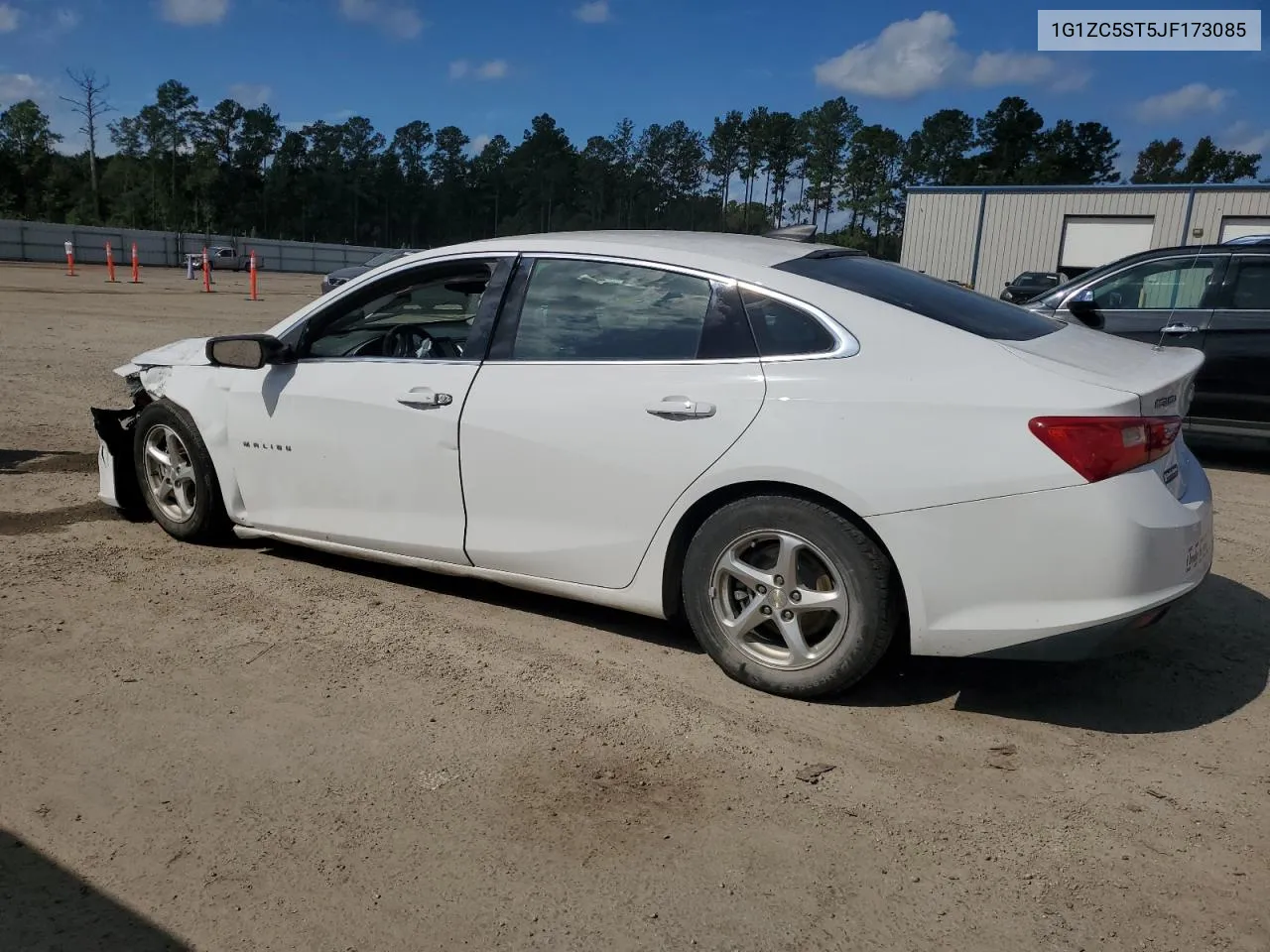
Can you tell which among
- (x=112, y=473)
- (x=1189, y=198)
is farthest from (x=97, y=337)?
(x=1189, y=198)

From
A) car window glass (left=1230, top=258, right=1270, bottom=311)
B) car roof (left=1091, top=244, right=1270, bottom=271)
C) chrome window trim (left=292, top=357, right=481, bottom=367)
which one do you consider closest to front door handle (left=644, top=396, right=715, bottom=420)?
chrome window trim (left=292, top=357, right=481, bottom=367)

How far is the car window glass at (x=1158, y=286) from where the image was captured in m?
7.66

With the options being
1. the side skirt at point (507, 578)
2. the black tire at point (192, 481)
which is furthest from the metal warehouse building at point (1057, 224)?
the side skirt at point (507, 578)

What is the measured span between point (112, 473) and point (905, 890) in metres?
4.62

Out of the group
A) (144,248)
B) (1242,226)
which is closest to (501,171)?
(144,248)

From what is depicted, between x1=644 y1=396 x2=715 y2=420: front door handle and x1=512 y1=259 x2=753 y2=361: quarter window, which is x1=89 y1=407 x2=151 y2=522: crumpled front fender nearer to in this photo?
x1=512 y1=259 x2=753 y2=361: quarter window

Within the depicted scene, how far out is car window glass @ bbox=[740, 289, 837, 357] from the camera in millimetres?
3432

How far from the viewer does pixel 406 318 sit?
4785 mm

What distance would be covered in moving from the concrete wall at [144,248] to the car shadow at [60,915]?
53701 mm

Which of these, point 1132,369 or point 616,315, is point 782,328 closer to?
point 616,315

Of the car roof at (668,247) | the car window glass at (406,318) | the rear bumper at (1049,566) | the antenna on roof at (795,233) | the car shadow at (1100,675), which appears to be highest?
the antenna on roof at (795,233)

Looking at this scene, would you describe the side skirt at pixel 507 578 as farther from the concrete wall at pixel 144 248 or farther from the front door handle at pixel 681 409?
the concrete wall at pixel 144 248

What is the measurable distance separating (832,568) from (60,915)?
2356 mm

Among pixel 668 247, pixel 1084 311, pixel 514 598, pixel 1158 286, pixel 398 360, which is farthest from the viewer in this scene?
pixel 1158 286
